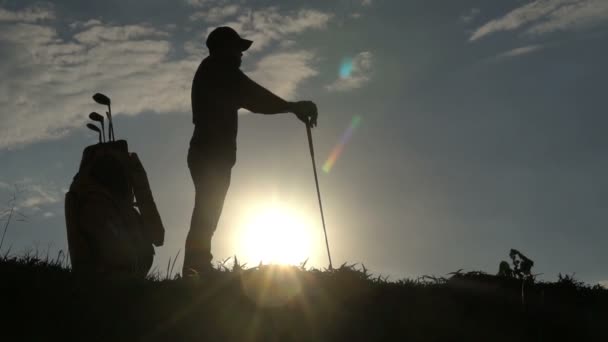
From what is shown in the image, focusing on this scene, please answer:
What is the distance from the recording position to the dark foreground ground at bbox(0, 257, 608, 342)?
550 centimetres

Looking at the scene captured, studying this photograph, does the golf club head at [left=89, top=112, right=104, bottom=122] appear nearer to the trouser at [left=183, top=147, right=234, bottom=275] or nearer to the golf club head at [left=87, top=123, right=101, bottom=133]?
the golf club head at [left=87, top=123, right=101, bottom=133]

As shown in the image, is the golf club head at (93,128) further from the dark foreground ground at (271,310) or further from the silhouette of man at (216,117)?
the dark foreground ground at (271,310)

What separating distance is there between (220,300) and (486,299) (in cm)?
313

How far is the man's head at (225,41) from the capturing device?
844 centimetres

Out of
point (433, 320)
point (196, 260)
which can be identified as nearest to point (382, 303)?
point (433, 320)

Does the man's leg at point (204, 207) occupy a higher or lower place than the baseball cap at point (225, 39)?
lower

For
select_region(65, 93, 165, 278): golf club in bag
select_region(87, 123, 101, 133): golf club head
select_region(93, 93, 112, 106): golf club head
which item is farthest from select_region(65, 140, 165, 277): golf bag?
select_region(87, 123, 101, 133): golf club head

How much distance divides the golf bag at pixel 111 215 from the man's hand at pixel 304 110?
2164 mm

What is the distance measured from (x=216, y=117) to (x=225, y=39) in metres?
1.04

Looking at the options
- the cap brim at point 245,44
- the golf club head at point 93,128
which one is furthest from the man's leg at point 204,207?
the golf club head at point 93,128

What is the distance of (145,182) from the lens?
8.67 metres

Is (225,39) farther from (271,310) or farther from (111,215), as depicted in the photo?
(271,310)

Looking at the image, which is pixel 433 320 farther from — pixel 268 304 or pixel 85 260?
pixel 85 260

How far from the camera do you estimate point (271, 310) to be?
6.04m
